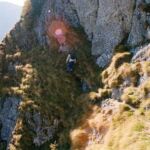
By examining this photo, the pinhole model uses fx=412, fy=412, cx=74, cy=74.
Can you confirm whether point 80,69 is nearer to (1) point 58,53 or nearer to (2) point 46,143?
(1) point 58,53

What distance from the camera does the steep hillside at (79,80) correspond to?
29.7 metres

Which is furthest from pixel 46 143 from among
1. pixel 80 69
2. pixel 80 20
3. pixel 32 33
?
pixel 32 33

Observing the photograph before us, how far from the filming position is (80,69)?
43.2 metres

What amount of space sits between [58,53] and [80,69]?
6.06 metres

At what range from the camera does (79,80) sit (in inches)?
1673

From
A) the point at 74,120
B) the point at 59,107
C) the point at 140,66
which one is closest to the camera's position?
the point at 140,66

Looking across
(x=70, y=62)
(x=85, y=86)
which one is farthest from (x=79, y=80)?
(x=70, y=62)

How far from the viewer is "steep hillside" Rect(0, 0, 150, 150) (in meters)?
29.7

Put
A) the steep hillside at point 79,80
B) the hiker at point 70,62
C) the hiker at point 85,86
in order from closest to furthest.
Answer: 1. the steep hillside at point 79,80
2. the hiker at point 85,86
3. the hiker at point 70,62

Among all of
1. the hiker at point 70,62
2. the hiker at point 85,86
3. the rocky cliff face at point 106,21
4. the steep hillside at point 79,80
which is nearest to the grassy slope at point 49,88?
the steep hillside at point 79,80

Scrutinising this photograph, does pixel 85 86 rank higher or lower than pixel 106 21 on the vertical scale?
lower

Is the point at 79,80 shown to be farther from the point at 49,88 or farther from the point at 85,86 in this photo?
the point at 49,88

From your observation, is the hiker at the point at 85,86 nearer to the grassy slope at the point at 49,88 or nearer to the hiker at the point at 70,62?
the grassy slope at the point at 49,88

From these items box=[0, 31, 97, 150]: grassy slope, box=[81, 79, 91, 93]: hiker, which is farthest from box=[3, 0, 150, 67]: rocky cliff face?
box=[81, 79, 91, 93]: hiker
